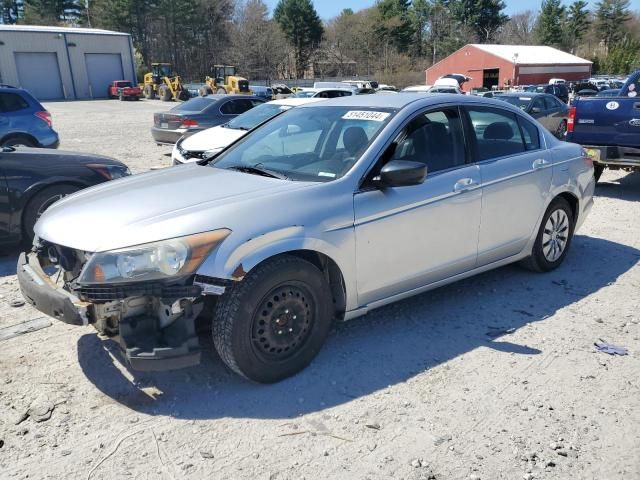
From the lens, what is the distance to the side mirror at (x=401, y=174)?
3498 millimetres

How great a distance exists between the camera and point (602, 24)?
262ft

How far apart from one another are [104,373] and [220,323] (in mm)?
1007

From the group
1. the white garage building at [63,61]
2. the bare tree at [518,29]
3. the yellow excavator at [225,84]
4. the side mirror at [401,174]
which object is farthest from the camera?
the bare tree at [518,29]

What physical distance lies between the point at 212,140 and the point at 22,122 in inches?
143

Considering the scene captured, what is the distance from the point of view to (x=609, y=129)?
8539 millimetres

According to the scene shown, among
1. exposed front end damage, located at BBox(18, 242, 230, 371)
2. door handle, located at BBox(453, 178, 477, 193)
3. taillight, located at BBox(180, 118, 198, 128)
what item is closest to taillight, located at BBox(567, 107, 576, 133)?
door handle, located at BBox(453, 178, 477, 193)

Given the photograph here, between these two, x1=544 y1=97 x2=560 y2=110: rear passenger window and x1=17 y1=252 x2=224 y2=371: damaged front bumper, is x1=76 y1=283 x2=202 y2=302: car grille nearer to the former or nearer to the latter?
x1=17 y1=252 x2=224 y2=371: damaged front bumper

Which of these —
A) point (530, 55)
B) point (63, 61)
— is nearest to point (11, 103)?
point (63, 61)

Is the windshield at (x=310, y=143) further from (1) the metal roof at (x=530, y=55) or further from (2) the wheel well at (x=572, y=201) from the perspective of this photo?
(1) the metal roof at (x=530, y=55)

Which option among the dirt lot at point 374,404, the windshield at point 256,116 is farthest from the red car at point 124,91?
the dirt lot at point 374,404

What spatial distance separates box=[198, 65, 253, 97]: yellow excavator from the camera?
35.0 metres

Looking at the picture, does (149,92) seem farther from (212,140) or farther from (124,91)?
(212,140)

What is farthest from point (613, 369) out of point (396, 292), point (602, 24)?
point (602, 24)

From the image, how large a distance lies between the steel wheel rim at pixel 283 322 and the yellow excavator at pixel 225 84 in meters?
32.7
